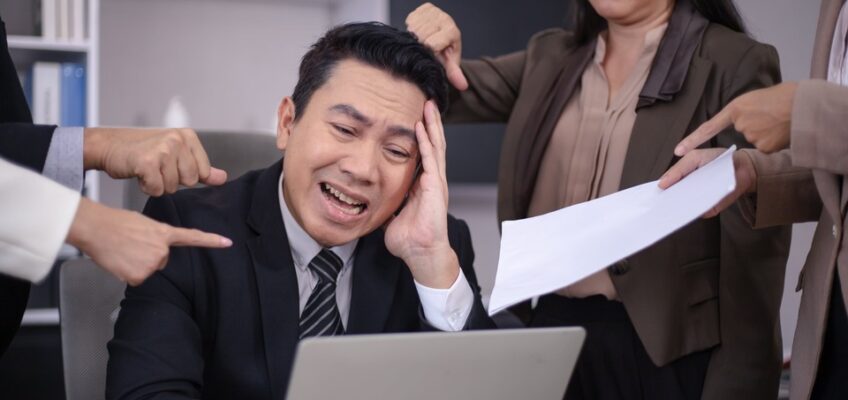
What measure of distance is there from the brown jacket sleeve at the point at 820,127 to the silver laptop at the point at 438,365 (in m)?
0.48

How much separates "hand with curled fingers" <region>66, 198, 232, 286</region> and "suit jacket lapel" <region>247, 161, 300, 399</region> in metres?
0.40

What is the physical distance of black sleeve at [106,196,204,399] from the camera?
1374 mm

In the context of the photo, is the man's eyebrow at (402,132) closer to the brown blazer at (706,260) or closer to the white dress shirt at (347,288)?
the white dress shirt at (347,288)

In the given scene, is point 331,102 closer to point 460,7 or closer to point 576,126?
point 576,126

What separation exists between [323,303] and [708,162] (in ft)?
2.30

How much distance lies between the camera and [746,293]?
177cm

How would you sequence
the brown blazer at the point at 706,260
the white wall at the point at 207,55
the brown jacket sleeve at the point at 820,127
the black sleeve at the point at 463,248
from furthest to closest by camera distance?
the white wall at the point at 207,55
the black sleeve at the point at 463,248
the brown blazer at the point at 706,260
the brown jacket sleeve at the point at 820,127

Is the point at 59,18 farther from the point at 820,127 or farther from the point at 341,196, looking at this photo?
the point at 820,127

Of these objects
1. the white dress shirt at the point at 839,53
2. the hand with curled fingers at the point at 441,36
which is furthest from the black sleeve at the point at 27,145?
the white dress shirt at the point at 839,53

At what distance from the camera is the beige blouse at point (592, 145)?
185 cm

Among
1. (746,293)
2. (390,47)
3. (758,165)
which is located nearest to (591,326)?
(746,293)

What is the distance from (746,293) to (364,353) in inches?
40.5

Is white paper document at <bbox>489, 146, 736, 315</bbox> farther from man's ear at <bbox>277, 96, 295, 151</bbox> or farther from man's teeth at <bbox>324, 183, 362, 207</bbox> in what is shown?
man's ear at <bbox>277, 96, 295, 151</bbox>

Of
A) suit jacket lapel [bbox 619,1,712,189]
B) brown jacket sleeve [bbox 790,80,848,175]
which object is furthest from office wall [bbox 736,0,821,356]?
brown jacket sleeve [bbox 790,80,848,175]
